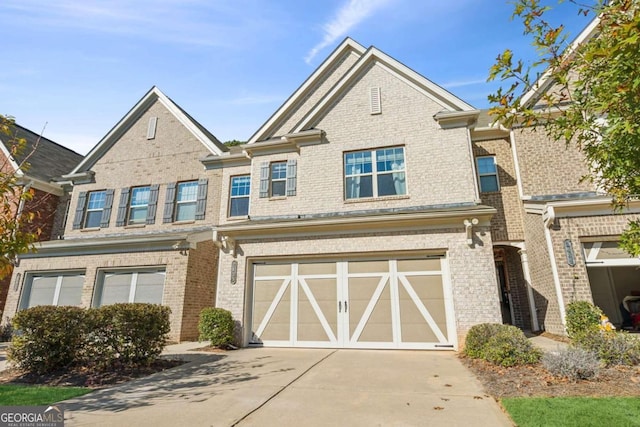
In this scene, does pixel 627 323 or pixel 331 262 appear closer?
pixel 331 262

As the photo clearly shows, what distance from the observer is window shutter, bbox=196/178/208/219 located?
1543 centimetres

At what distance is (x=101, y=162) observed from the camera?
57.1 feet

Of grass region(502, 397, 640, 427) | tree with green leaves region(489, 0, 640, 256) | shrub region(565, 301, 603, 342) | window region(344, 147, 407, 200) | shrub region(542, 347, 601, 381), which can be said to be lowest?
grass region(502, 397, 640, 427)

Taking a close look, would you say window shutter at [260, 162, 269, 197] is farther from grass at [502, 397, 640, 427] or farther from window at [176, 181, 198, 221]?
grass at [502, 397, 640, 427]

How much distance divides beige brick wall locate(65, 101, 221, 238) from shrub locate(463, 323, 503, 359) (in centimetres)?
1140

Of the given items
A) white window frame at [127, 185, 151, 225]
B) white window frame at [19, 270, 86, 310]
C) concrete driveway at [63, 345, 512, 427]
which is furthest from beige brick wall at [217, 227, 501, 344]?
white window frame at [19, 270, 86, 310]

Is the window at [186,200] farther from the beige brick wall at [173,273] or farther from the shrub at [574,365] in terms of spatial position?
the shrub at [574,365]

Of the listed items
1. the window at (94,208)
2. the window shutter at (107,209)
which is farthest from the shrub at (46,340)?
the window at (94,208)

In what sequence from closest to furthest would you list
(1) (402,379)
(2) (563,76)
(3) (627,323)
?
(2) (563,76) → (1) (402,379) → (3) (627,323)

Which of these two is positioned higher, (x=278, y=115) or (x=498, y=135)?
(x=278, y=115)

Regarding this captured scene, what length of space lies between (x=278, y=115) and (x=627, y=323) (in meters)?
16.2

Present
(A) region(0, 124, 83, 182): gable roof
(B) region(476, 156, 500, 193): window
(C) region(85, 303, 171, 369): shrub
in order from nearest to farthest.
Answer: (C) region(85, 303, 171, 369): shrub < (B) region(476, 156, 500, 193): window < (A) region(0, 124, 83, 182): gable roof

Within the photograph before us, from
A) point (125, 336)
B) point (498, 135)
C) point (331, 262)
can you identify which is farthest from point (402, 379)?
point (498, 135)

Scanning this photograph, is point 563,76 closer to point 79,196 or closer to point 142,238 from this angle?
point 142,238
